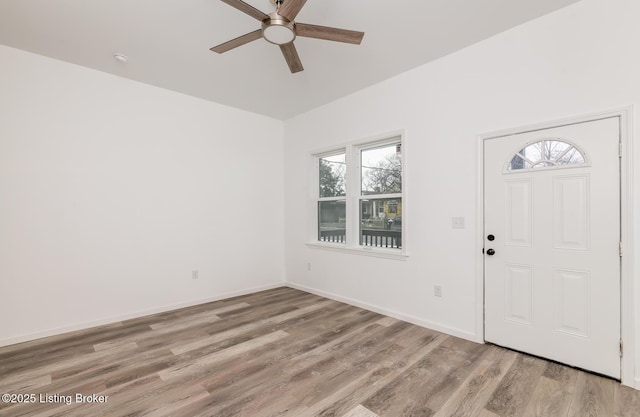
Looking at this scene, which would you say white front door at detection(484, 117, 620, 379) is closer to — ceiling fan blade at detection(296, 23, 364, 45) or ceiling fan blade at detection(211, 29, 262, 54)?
ceiling fan blade at detection(296, 23, 364, 45)

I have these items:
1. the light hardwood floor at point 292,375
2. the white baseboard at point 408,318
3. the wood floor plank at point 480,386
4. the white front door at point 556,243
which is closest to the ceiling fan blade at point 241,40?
the white front door at point 556,243

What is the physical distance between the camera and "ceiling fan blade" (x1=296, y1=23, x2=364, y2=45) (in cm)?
210

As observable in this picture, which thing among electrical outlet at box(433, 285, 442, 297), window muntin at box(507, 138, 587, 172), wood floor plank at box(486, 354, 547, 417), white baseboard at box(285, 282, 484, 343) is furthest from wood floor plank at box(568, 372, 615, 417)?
window muntin at box(507, 138, 587, 172)

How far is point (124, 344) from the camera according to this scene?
9.52 feet

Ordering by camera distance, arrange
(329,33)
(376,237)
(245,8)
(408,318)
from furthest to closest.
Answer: (376,237) < (408,318) < (329,33) < (245,8)

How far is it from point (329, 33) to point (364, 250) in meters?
2.66

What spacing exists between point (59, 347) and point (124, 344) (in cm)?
60

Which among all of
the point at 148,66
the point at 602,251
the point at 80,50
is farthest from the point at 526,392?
the point at 80,50

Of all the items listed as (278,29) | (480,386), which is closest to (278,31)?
(278,29)

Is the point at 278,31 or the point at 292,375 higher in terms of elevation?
the point at 278,31

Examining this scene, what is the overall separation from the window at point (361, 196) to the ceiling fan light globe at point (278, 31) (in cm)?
198

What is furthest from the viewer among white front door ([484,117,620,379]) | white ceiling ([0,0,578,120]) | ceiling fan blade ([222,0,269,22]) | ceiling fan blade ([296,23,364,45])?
white ceiling ([0,0,578,120])

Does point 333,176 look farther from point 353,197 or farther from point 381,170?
point 381,170

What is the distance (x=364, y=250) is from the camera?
13.0 feet
